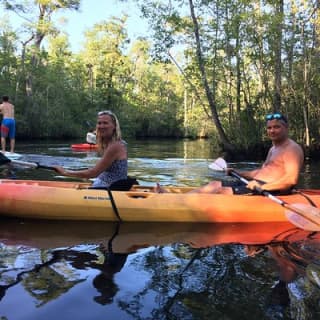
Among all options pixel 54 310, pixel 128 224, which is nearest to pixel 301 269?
pixel 54 310

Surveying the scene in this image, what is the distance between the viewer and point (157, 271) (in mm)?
3301

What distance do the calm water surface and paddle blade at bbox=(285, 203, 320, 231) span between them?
4.4 inches

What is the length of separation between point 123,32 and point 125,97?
7363mm

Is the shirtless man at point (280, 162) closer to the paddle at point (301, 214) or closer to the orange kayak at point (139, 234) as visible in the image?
the paddle at point (301, 214)

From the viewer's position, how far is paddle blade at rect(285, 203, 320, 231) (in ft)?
14.9

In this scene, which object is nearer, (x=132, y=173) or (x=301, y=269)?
(x=301, y=269)

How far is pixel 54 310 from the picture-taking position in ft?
8.41

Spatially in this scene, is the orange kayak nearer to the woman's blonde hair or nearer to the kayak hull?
the kayak hull

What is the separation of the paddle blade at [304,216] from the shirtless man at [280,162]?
304mm

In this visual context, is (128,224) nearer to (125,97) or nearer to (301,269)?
(301,269)

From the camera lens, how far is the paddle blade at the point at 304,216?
4.54m

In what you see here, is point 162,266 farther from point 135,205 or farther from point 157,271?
point 135,205

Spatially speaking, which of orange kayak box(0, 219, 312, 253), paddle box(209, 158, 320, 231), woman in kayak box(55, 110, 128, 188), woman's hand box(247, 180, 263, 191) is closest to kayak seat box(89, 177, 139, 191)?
woman in kayak box(55, 110, 128, 188)

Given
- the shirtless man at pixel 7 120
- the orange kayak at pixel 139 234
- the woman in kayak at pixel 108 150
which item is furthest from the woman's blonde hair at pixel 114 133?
the shirtless man at pixel 7 120
